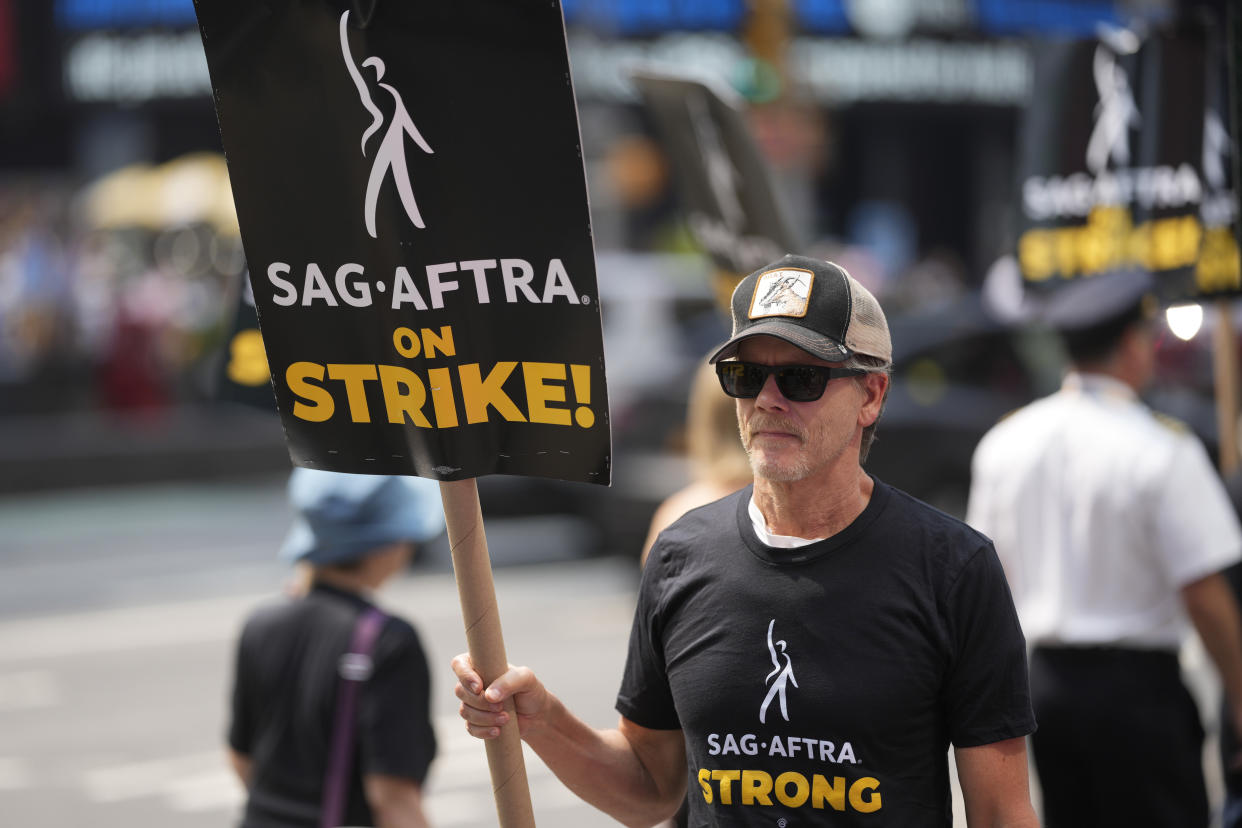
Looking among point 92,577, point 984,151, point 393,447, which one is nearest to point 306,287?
point 393,447

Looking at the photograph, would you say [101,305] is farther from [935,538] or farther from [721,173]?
[935,538]

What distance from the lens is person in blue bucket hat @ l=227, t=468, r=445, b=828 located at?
358 centimetres

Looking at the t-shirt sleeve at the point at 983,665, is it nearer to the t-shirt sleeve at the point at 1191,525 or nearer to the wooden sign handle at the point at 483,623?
the wooden sign handle at the point at 483,623

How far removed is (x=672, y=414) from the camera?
11562mm

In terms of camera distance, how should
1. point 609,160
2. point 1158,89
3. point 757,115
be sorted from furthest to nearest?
point 609,160 < point 757,115 < point 1158,89

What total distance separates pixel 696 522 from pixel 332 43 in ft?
3.23

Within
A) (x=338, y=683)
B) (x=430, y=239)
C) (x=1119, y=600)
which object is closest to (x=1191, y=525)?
(x=1119, y=600)

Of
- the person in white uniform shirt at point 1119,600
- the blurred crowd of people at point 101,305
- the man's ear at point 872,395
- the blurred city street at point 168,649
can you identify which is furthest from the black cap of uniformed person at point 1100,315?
the blurred crowd of people at point 101,305

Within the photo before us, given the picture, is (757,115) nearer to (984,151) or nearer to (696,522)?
(984,151)

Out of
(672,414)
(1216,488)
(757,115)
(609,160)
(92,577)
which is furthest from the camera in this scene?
(609,160)

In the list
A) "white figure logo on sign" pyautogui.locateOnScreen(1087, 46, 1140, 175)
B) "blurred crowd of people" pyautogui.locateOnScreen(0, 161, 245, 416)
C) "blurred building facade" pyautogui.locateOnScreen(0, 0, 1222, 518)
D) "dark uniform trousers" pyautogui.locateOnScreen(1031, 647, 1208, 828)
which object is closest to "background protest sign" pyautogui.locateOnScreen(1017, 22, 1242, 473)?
"white figure logo on sign" pyautogui.locateOnScreen(1087, 46, 1140, 175)

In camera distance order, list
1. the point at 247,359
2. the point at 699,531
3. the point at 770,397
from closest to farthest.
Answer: the point at 770,397 → the point at 699,531 → the point at 247,359

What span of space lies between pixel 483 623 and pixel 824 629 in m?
0.53

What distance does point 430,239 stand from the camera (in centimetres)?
282
